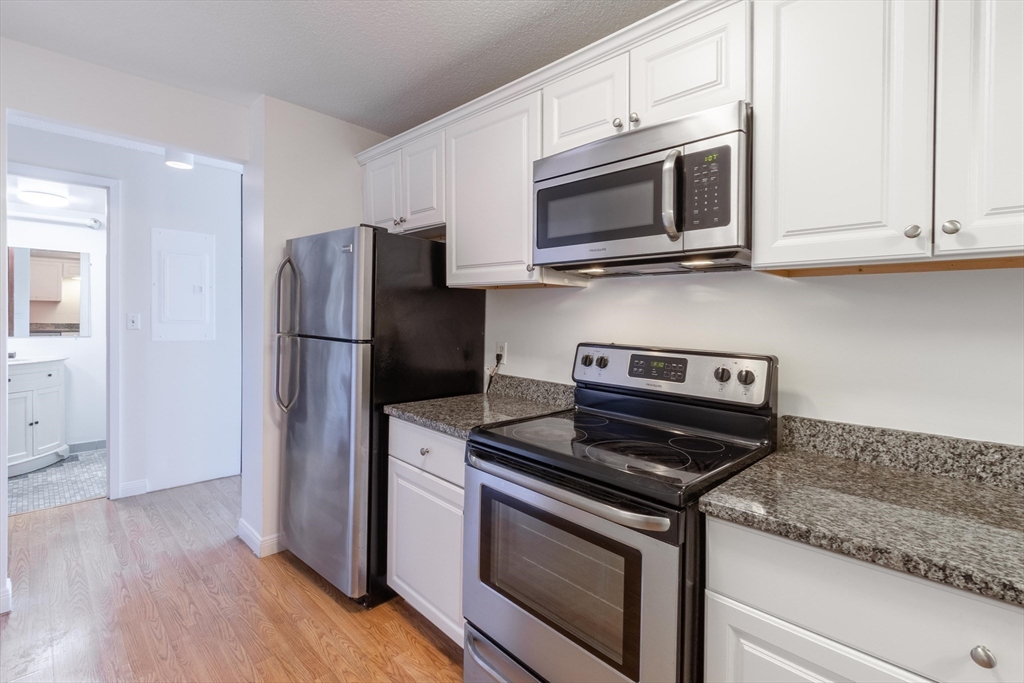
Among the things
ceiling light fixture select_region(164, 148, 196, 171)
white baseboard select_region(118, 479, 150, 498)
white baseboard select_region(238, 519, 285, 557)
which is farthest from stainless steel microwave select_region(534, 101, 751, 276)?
white baseboard select_region(118, 479, 150, 498)

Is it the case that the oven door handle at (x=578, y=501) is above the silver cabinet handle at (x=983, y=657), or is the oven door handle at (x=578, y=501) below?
above

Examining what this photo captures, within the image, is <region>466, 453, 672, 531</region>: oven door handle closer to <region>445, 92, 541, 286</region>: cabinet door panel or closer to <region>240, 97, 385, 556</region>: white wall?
<region>445, 92, 541, 286</region>: cabinet door panel

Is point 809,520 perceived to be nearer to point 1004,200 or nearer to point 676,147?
point 1004,200

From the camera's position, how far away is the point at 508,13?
1770mm

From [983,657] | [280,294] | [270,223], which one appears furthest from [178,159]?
[983,657]

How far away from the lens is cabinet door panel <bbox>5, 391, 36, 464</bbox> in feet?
12.3

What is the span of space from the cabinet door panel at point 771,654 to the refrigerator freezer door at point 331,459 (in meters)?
1.46

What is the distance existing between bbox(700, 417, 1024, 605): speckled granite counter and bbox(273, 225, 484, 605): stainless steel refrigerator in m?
1.43

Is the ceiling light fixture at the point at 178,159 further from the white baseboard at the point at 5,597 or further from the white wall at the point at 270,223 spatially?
the white baseboard at the point at 5,597

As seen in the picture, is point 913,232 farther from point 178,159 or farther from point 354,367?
point 178,159

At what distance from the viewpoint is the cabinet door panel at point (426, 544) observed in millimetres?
1740

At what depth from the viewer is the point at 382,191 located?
264 centimetres

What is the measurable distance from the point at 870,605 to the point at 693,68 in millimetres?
1376

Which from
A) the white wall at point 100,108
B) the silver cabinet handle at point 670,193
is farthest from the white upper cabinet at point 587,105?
the white wall at point 100,108
